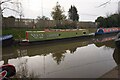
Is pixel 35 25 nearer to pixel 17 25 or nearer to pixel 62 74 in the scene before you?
pixel 17 25

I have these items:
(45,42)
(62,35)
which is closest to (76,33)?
(62,35)

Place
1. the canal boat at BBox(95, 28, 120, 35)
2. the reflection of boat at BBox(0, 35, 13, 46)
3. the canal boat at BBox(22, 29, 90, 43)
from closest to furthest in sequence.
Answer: the reflection of boat at BBox(0, 35, 13, 46)
the canal boat at BBox(22, 29, 90, 43)
the canal boat at BBox(95, 28, 120, 35)

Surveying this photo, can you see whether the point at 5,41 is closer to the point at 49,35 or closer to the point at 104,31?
the point at 49,35

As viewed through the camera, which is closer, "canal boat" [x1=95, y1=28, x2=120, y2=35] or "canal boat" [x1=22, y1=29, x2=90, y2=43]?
"canal boat" [x1=22, y1=29, x2=90, y2=43]

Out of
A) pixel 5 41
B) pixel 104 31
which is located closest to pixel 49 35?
pixel 5 41

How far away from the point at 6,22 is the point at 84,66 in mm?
13580

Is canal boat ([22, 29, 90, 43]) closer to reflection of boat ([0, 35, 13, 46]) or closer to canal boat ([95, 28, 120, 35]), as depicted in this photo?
reflection of boat ([0, 35, 13, 46])

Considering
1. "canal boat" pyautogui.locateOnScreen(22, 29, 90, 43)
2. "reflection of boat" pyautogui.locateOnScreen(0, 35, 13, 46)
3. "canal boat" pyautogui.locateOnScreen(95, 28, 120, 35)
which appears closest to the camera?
"reflection of boat" pyautogui.locateOnScreen(0, 35, 13, 46)

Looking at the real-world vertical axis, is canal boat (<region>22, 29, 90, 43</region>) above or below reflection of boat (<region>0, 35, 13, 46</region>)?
above

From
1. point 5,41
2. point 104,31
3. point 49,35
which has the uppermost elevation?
point 104,31

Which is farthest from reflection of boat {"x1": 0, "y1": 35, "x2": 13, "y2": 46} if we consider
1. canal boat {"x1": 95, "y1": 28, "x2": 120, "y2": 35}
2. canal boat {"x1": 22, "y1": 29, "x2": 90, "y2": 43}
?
canal boat {"x1": 95, "y1": 28, "x2": 120, "y2": 35}

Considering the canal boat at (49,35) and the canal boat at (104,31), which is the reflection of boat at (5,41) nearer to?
the canal boat at (49,35)

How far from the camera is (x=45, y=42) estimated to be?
13.4m

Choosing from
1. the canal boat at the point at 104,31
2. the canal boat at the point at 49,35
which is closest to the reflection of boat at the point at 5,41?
the canal boat at the point at 49,35
